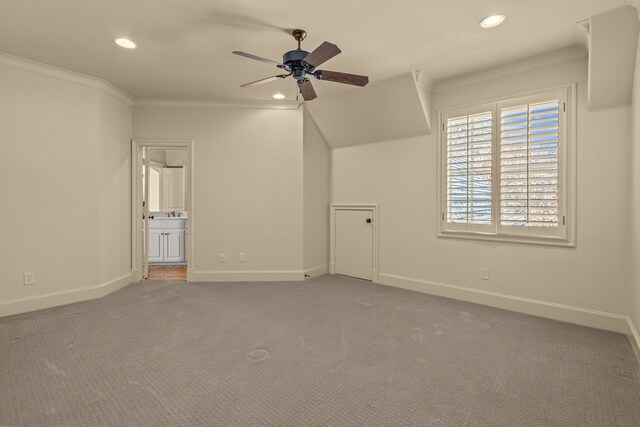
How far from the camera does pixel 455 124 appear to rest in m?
4.06

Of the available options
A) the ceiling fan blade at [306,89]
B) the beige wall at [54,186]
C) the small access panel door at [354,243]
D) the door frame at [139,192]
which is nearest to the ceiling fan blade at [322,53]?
the ceiling fan blade at [306,89]

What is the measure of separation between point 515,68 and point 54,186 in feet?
17.1

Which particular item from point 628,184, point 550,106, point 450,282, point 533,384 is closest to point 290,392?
point 533,384

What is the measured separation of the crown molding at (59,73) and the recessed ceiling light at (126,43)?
1.11 metres

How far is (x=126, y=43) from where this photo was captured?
312 cm

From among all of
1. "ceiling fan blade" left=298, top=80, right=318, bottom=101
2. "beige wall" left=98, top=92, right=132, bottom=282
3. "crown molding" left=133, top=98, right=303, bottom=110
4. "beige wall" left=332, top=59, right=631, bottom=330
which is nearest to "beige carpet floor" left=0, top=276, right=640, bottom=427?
"beige wall" left=332, top=59, right=631, bottom=330

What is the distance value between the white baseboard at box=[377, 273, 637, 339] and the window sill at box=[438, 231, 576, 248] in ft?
1.97

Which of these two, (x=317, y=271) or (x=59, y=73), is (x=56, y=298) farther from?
(x=317, y=271)

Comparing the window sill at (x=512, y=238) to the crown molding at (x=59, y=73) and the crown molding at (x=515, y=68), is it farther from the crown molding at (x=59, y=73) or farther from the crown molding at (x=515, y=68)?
Answer: the crown molding at (x=59, y=73)

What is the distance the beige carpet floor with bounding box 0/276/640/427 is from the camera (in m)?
1.86

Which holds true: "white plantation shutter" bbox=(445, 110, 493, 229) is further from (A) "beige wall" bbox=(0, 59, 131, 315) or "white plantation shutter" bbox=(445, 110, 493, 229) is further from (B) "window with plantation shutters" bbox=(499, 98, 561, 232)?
(A) "beige wall" bbox=(0, 59, 131, 315)

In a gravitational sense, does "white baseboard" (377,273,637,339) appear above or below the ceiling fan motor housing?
below

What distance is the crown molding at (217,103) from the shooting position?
4758mm

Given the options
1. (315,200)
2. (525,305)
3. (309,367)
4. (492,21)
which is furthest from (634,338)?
(315,200)
